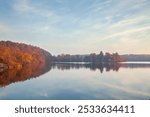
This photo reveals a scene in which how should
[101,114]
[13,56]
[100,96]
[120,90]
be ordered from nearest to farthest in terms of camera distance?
[101,114] → [100,96] → [120,90] → [13,56]

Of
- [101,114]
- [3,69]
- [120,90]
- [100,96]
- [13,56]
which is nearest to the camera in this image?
[101,114]

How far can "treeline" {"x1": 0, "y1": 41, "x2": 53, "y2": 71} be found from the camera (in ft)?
30.9

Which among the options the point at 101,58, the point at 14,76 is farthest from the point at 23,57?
the point at 14,76

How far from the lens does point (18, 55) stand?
408 inches

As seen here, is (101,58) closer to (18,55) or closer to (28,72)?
(28,72)

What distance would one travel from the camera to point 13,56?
33.2 feet

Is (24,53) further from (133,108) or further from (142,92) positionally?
(133,108)

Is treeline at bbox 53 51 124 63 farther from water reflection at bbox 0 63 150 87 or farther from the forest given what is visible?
water reflection at bbox 0 63 150 87

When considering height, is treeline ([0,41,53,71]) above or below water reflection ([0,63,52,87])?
above

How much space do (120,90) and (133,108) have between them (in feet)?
6.74

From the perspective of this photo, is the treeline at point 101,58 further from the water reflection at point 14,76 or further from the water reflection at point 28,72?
the water reflection at point 14,76

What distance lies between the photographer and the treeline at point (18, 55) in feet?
30.9

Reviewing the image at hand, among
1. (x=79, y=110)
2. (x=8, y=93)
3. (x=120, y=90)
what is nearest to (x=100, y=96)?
(x=120, y=90)

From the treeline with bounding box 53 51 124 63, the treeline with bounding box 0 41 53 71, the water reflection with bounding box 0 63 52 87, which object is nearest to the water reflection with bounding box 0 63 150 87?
the water reflection with bounding box 0 63 52 87
